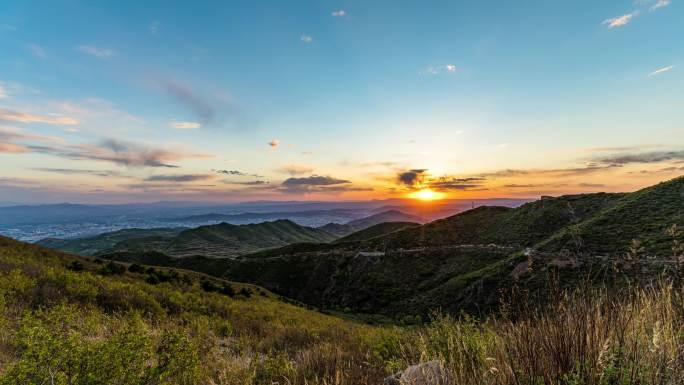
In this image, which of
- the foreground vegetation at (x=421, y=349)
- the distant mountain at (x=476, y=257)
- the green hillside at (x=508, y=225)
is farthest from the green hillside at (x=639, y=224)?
the foreground vegetation at (x=421, y=349)

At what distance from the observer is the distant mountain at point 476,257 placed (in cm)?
3972

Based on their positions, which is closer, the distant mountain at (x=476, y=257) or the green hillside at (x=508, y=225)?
the distant mountain at (x=476, y=257)

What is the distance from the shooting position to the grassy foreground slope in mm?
5066

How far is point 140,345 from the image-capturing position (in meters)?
5.90

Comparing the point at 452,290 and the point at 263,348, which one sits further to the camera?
the point at 452,290

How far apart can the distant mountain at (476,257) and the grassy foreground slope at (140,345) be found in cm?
1783

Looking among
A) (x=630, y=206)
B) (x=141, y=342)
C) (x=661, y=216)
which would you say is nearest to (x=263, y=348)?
(x=141, y=342)

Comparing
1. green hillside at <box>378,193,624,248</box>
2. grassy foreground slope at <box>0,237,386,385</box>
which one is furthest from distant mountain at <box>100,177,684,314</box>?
grassy foreground slope at <box>0,237,386,385</box>

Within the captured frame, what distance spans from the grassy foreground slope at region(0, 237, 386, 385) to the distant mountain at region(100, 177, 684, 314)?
17.8 metres

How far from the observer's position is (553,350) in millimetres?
3514

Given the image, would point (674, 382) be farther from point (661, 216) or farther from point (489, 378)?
point (661, 216)

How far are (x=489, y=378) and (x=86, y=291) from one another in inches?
637

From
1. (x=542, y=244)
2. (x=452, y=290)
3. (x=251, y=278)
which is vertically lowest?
(x=251, y=278)

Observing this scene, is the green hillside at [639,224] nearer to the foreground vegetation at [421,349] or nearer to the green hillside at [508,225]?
the green hillside at [508,225]
